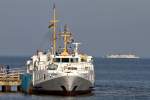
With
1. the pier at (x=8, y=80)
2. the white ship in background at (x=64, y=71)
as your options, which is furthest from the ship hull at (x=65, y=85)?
the pier at (x=8, y=80)

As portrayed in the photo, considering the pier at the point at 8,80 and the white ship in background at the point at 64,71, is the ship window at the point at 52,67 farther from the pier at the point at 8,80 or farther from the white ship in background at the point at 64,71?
the pier at the point at 8,80

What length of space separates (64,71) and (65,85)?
5.74 feet

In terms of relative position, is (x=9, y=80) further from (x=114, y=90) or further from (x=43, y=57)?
(x=114, y=90)

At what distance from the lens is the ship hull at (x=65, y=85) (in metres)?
96.7

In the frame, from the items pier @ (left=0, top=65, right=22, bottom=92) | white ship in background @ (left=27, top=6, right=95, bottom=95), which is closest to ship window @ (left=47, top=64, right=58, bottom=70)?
white ship in background @ (left=27, top=6, right=95, bottom=95)

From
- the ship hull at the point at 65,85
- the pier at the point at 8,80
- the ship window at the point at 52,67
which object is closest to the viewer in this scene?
the ship hull at the point at 65,85

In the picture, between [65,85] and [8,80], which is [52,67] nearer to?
[65,85]

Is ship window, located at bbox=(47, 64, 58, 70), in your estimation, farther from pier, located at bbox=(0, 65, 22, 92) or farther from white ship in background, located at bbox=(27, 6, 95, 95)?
pier, located at bbox=(0, 65, 22, 92)

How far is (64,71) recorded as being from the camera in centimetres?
9694

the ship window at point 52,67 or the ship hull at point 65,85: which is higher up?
the ship window at point 52,67

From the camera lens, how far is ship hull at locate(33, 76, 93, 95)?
317 ft

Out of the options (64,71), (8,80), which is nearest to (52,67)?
(64,71)

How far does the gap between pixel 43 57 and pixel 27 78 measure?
407 centimetres

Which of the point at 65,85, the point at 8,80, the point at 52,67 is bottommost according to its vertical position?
the point at 65,85
